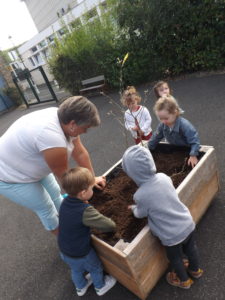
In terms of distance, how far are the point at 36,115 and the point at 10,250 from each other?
2.20 meters

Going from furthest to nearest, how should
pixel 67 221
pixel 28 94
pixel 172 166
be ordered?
pixel 28 94 < pixel 172 166 < pixel 67 221

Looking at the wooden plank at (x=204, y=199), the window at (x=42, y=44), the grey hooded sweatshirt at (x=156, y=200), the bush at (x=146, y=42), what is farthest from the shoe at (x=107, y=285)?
the window at (x=42, y=44)

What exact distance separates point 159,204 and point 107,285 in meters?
1.09

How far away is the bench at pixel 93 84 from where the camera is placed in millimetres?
9380

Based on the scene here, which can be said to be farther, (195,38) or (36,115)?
(195,38)

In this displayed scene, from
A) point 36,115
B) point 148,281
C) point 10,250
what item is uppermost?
point 36,115

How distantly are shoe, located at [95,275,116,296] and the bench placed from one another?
26.9ft

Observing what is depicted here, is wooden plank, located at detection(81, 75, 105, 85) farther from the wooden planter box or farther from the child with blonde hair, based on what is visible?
the wooden planter box

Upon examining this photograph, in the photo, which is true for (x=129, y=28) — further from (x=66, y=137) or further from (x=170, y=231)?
(x=170, y=231)

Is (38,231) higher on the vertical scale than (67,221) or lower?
lower

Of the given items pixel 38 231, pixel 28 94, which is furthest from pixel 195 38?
pixel 28 94

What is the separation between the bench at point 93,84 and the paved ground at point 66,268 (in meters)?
4.70

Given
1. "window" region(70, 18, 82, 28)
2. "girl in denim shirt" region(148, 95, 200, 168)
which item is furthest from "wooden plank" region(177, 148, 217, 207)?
"window" region(70, 18, 82, 28)

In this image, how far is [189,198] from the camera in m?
1.99
